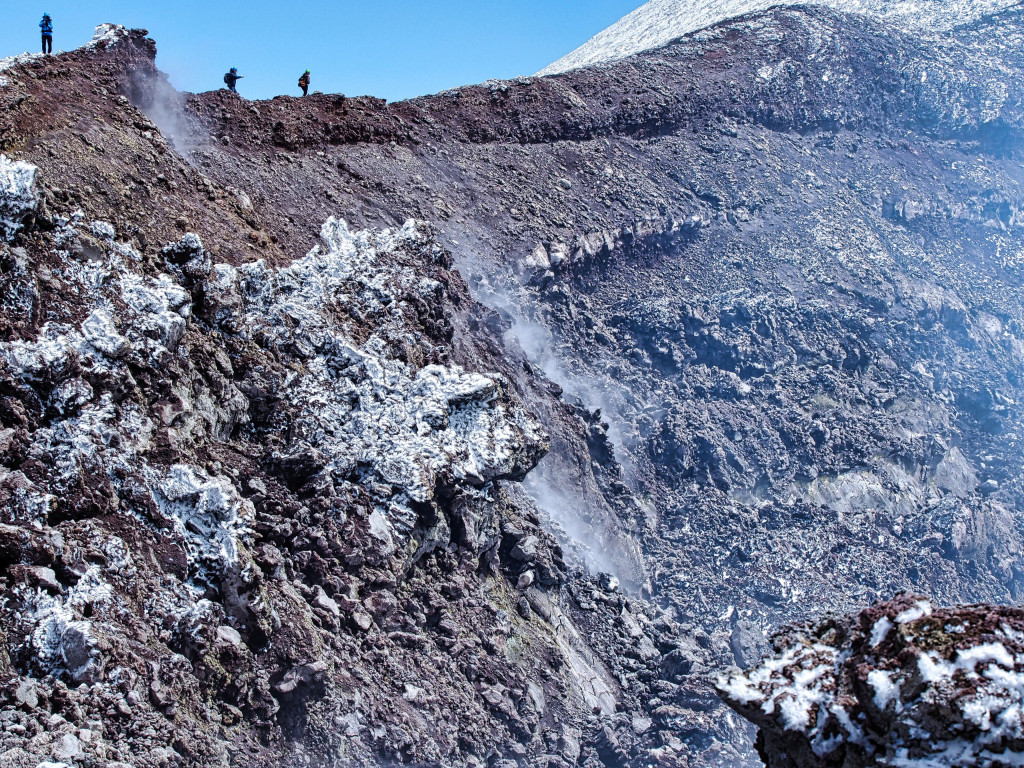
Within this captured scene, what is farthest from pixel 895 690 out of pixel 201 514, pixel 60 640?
pixel 201 514

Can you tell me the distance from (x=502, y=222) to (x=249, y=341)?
1298cm

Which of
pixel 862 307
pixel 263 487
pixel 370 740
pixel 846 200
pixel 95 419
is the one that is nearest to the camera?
pixel 95 419

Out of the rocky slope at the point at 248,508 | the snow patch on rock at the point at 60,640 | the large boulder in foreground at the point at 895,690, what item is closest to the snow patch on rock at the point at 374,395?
the rocky slope at the point at 248,508

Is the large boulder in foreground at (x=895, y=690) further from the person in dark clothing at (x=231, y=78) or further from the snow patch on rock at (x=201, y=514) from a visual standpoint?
the person in dark clothing at (x=231, y=78)

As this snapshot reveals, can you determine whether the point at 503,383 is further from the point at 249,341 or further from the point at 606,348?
the point at 606,348

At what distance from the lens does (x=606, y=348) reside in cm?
2692

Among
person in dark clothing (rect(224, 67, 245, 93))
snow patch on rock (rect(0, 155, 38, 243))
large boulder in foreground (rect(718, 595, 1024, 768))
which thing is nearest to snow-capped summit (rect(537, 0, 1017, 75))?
person in dark clothing (rect(224, 67, 245, 93))

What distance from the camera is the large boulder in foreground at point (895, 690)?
484cm

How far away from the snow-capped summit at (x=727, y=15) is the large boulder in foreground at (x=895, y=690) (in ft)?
132

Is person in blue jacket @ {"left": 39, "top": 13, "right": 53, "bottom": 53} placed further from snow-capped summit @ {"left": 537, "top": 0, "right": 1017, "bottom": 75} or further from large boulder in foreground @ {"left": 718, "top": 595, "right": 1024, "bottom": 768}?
snow-capped summit @ {"left": 537, "top": 0, "right": 1017, "bottom": 75}

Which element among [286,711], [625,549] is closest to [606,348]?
[625,549]

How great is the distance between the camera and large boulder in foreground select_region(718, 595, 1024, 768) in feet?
15.9

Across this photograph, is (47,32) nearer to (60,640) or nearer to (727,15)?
(60,640)

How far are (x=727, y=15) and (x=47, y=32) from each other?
3531 cm
